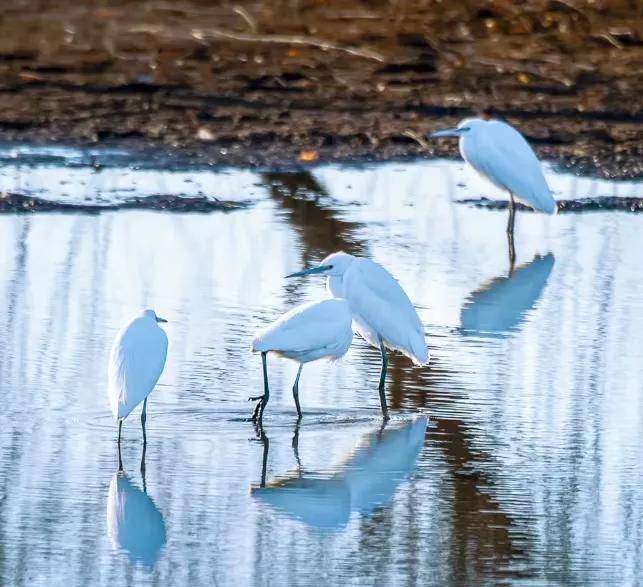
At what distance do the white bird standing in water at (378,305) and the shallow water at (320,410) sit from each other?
192 millimetres

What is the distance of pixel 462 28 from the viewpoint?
1825 cm

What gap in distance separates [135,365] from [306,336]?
852 mm

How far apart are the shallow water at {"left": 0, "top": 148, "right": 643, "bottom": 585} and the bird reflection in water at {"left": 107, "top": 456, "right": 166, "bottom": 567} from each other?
0.04 ft

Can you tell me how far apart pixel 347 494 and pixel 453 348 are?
7.51 feet

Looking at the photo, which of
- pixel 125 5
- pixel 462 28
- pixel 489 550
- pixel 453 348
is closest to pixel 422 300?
pixel 453 348

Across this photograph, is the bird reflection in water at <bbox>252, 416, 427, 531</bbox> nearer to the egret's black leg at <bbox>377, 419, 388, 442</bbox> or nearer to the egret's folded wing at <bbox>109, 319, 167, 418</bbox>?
the egret's black leg at <bbox>377, 419, 388, 442</bbox>

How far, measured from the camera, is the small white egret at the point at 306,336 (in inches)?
258

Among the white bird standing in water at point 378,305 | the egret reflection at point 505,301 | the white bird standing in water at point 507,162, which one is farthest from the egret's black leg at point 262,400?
the white bird standing in water at point 507,162

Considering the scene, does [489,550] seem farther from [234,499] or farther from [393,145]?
[393,145]

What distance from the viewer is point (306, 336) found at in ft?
21.9

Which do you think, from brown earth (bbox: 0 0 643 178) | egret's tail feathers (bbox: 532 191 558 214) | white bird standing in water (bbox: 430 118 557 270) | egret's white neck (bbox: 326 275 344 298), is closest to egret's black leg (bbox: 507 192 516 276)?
white bird standing in water (bbox: 430 118 557 270)

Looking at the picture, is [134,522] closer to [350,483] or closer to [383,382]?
[350,483]

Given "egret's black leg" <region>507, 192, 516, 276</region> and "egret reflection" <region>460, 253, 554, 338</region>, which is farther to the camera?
"egret's black leg" <region>507, 192, 516, 276</region>

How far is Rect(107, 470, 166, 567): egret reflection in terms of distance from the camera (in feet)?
17.1
